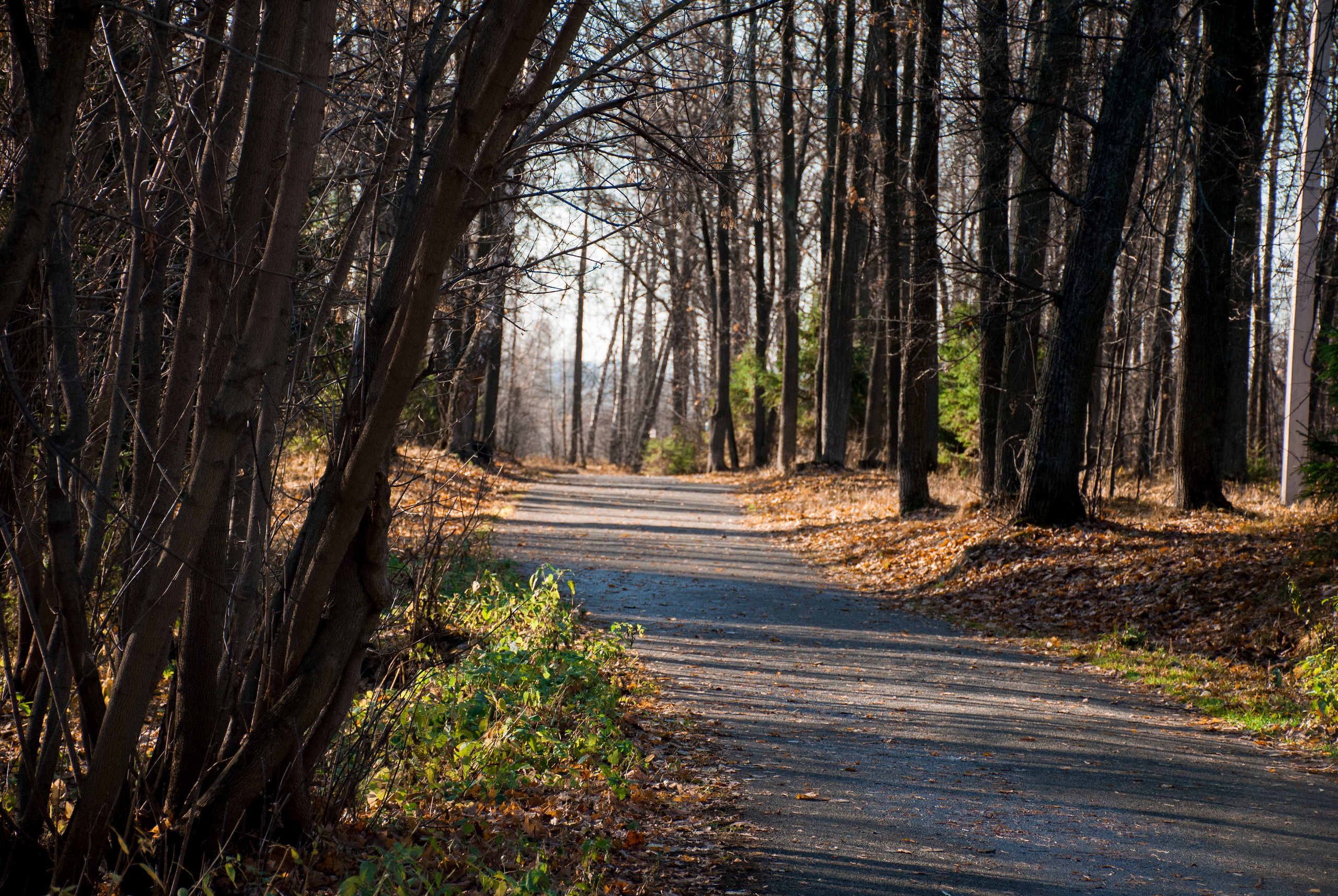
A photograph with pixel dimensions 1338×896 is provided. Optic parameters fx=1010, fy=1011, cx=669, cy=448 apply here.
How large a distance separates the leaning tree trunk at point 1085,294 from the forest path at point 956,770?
10.9 ft

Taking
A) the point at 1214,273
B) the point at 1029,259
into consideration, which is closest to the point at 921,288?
the point at 1029,259

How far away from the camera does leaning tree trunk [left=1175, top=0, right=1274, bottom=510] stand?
13297mm

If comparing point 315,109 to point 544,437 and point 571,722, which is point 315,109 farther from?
point 544,437

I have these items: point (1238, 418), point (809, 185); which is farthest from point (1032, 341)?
point (809, 185)

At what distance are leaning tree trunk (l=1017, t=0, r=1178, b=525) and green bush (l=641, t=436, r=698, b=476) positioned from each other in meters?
26.5

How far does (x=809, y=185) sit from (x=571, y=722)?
100 feet

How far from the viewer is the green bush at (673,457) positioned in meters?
39.8

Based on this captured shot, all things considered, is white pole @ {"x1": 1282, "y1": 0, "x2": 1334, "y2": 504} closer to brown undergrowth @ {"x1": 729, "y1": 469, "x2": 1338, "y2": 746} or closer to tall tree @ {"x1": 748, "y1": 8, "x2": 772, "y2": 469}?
brown undergrowth @ {"x1": 729, "y1": 469, "x2": 1338, "y2": 746}

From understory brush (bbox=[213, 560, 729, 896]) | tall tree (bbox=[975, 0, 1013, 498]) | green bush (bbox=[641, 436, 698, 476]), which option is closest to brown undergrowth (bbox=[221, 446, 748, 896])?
understory brush (bbox=[213, 560, 729, 896])

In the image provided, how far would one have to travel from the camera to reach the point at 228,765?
355 cm

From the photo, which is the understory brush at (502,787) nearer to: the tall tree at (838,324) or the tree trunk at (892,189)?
the tree trunk at (892,189)

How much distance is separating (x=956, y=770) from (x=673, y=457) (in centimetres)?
3449

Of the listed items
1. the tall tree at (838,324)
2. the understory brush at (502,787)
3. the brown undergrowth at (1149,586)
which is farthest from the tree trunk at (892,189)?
the understory brush at (502,787)

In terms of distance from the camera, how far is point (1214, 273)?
13617mm
